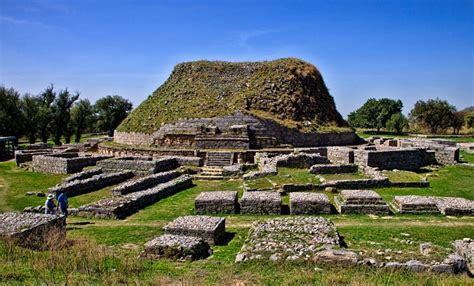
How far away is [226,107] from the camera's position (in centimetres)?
3428

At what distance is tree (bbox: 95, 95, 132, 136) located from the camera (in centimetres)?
6450

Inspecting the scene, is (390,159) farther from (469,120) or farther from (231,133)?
(469,120)

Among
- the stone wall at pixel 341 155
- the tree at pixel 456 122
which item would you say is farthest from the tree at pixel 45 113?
the tree at pixel 456 122

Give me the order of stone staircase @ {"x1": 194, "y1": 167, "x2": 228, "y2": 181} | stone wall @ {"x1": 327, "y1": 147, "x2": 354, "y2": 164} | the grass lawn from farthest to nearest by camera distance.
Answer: stone wall @ {"x1": 327, "y1": 147, "x2": 354, "y2": 164} → stone staircase @ {"x1": 194, "y1": 167, "x2": 228, "y2": 181} → the grass lawn

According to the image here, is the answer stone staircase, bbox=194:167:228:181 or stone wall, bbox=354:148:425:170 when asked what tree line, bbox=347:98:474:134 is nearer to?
stone wall, bbox=354:148:425:170

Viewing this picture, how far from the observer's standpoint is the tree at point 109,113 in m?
A: 64.5

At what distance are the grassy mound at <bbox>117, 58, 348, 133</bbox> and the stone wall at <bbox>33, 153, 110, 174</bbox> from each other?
386 inches

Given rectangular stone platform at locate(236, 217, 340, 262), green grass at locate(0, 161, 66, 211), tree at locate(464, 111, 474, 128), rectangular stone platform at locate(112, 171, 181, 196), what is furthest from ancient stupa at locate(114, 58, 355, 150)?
tree at locate(464, 111, 474, 128)

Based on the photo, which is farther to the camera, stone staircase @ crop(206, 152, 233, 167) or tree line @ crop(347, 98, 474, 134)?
tree line @ crop(347, 98, 474, 134)

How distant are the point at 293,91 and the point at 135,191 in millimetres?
23186

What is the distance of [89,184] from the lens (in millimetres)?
17953

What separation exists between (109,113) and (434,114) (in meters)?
58.7

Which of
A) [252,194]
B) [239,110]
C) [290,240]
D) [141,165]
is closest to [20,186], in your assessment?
[141,165]

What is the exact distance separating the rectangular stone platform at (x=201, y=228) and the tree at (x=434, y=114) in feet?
232
